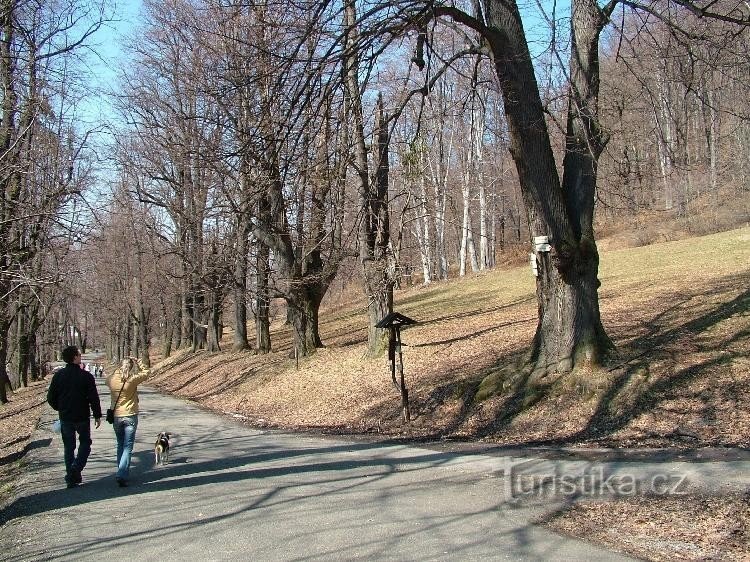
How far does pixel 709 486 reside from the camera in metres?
6.44

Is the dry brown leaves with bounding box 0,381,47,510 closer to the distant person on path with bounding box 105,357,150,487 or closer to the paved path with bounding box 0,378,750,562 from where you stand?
the paved path with bounding box 0,378,750,562

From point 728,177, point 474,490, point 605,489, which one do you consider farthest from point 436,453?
point 728,177

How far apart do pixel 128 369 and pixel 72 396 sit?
747 mm

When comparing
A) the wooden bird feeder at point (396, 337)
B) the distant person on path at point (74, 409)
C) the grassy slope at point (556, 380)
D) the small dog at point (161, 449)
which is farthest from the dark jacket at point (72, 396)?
the grassy slope at point (556, 380)

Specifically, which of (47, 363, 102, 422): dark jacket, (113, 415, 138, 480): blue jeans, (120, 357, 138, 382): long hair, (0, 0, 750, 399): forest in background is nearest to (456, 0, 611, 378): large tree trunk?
(0, 0, 750, 399): forest in background

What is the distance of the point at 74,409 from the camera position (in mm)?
8602

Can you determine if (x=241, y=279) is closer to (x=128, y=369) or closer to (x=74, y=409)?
(x=128, y=369)

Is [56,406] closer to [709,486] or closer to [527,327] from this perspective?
[709,486]

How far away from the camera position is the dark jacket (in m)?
8.59

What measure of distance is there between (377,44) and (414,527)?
6.20 m

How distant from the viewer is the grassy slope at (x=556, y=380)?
986 centimetres

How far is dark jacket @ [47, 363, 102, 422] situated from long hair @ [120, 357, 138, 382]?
0.42 m

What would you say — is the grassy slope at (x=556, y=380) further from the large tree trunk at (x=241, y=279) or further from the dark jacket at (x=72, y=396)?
the dark jacket at (x=72, y=396)

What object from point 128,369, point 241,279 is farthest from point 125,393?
point 241,279
